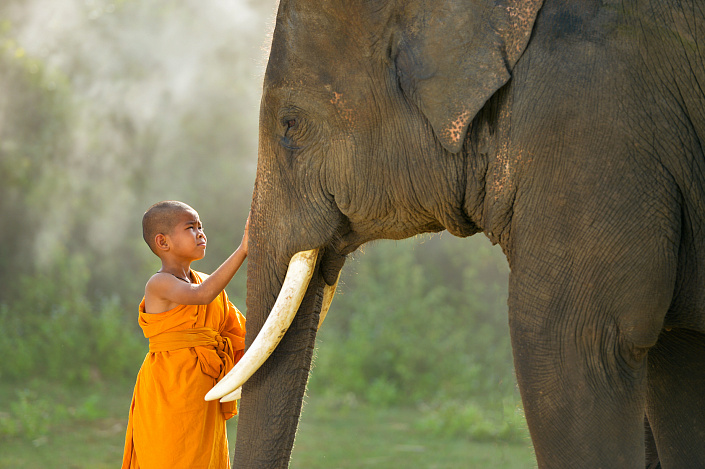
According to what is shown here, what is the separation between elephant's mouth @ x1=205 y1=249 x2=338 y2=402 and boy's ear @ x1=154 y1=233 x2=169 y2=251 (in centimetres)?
62

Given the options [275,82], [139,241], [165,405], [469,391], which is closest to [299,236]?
[275,82]

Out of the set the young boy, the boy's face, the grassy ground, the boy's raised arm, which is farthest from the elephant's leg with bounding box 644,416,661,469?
the grassy ground

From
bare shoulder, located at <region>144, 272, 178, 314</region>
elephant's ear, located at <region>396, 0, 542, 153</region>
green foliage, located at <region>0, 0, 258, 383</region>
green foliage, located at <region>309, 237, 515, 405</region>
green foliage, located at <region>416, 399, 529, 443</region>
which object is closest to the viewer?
elephant's ear, located at <region>396, 0, 542, 153</region>

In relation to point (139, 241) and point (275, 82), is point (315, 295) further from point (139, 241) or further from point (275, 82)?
point (139, 241)

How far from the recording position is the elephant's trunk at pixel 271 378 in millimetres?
2400

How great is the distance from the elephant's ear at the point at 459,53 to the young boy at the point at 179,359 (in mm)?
849

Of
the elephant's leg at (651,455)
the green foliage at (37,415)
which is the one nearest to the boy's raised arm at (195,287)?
the elephant's leg at (651,455)

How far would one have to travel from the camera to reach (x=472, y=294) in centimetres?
793

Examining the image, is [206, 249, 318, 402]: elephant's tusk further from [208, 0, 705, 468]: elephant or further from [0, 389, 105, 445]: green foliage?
[0, 389, 105, 445]: green foliage

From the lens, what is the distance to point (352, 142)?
2.33 meters

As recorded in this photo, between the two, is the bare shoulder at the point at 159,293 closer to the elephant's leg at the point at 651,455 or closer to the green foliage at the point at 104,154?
the elephant's leg at the point at 651,455

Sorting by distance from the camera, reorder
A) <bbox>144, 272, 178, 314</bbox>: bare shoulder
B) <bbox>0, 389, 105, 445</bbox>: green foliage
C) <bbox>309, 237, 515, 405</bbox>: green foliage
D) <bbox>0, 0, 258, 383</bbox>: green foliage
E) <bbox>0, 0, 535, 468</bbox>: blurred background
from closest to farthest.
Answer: <bbox>144, 272, 178, 314</bbox>: bare shoulder < <bbox>0, 389, 105, 445</bbox>: green foliage < <bbox>0, 0, 535, 468</bbox>: blurred background < <bbox>309, 237, 515, 405</bbox>: green foliage < <bbox>0, 0, 258, 383</bbox>: green foliage

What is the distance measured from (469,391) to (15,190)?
4.77 m

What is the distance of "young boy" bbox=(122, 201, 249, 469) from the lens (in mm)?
2732
